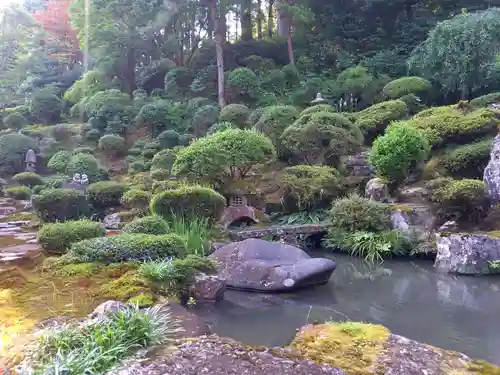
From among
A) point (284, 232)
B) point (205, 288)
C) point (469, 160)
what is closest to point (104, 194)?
point (284, 232)

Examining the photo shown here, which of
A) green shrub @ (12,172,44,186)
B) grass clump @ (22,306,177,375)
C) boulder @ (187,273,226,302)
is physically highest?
green shrub @ (12,172,44,186)

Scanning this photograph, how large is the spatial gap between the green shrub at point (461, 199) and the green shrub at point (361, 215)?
1.13m

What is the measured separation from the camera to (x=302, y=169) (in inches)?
456

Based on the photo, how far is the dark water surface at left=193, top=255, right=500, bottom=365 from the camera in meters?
5.30

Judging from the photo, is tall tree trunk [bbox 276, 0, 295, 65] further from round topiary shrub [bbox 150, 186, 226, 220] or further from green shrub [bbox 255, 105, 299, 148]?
round topiary shrub [bbox 150, 186, 226, 220]

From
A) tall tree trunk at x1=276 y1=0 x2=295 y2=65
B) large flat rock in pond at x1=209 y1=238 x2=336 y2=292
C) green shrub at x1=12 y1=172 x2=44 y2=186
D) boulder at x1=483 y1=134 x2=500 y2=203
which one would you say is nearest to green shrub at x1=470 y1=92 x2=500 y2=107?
boulder at x1=483 y1=134 x2=500 y2=203

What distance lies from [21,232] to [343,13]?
18.3 m

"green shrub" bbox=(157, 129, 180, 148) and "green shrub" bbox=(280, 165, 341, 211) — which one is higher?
"green shrub" bbox=(157, 129, 180, 148)

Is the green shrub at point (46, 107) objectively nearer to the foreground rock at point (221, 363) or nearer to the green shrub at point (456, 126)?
the green shrub at point (456, 126)

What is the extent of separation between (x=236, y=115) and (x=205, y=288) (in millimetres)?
11107

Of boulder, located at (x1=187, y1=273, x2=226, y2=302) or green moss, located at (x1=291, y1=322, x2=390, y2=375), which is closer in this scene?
green moss, located at (x1=291, y1=322, x2=390, y2=375)

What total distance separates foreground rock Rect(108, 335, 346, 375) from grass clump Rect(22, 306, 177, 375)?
15 centimetres

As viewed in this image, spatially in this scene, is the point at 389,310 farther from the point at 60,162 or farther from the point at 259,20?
the point at 259,20

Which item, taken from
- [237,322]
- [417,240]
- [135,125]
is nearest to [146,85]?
[135,125]
